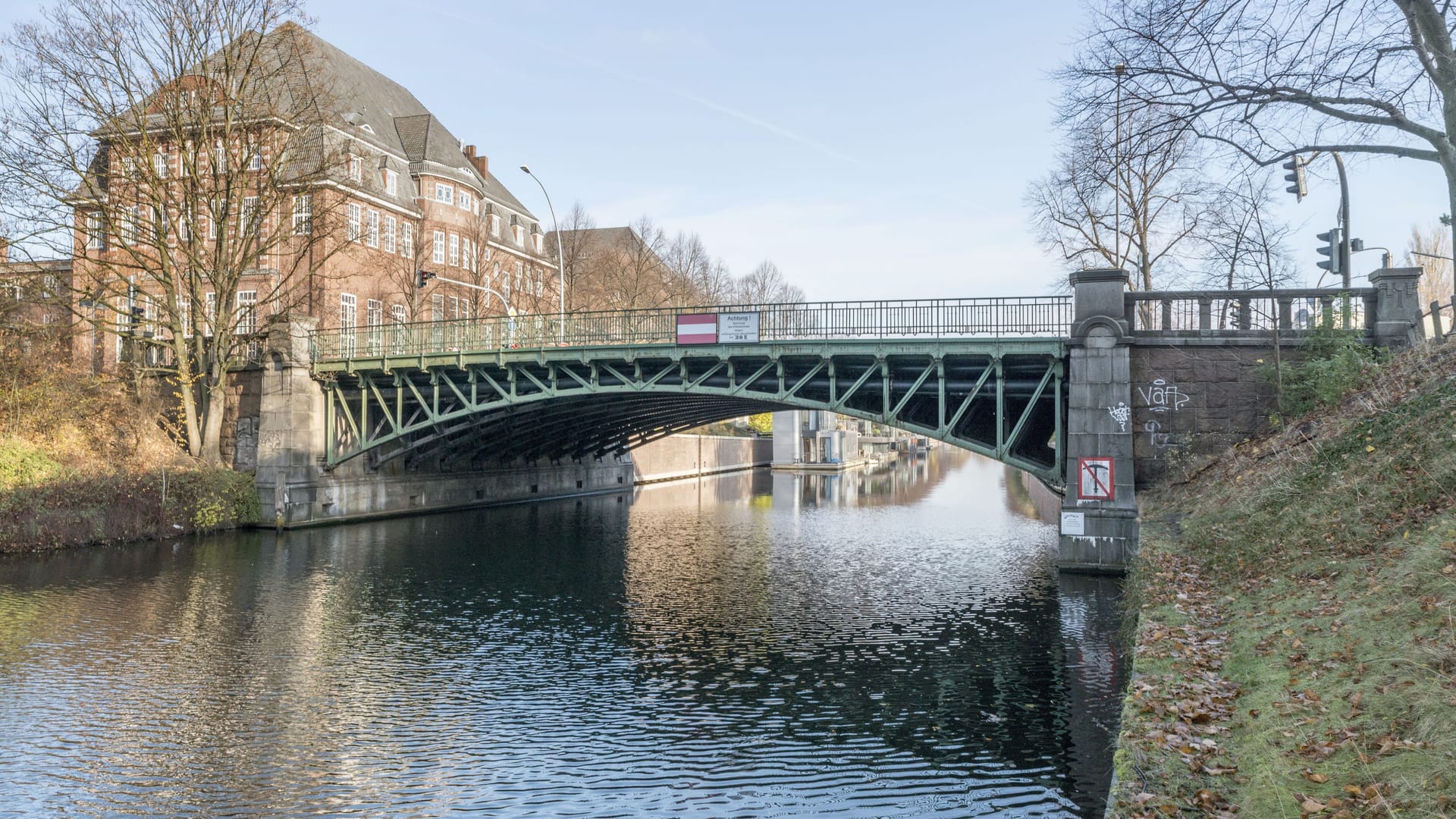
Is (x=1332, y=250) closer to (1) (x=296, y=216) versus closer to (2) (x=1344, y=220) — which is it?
(2) (x=1344, y=220)

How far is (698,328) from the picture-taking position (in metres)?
27.8

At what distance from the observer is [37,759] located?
10.9 meters

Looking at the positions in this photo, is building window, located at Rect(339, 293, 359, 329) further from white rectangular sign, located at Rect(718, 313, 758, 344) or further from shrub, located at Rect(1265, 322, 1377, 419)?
shrub, located at Rect(1265, 322, 1377, 419)

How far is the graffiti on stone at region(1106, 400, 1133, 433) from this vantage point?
2228 cm

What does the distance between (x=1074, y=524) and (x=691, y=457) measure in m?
50.5

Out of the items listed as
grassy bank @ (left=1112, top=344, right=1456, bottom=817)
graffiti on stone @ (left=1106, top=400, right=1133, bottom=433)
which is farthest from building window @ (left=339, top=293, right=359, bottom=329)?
grassy bank @ (left=1112, top=344, right=1456, bottom=817)

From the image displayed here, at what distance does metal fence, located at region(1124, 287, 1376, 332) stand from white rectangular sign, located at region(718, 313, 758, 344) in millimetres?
9650

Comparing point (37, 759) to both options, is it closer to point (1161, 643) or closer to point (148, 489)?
point (1161, 643)

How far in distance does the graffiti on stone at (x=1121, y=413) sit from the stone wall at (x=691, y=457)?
130 feet

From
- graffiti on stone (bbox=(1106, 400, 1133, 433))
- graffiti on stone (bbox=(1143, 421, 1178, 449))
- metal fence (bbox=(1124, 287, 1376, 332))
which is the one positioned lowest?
graffiti on stone (bbox=(1143, 421, 1178, 449))

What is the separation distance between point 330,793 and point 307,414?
28.3m

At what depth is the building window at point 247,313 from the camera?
34.2 meters

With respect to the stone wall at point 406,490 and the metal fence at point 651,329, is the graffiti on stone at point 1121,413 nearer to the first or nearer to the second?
the metal fence at point 651,329

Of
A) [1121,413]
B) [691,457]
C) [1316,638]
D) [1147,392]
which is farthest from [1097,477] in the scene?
[691,457]
